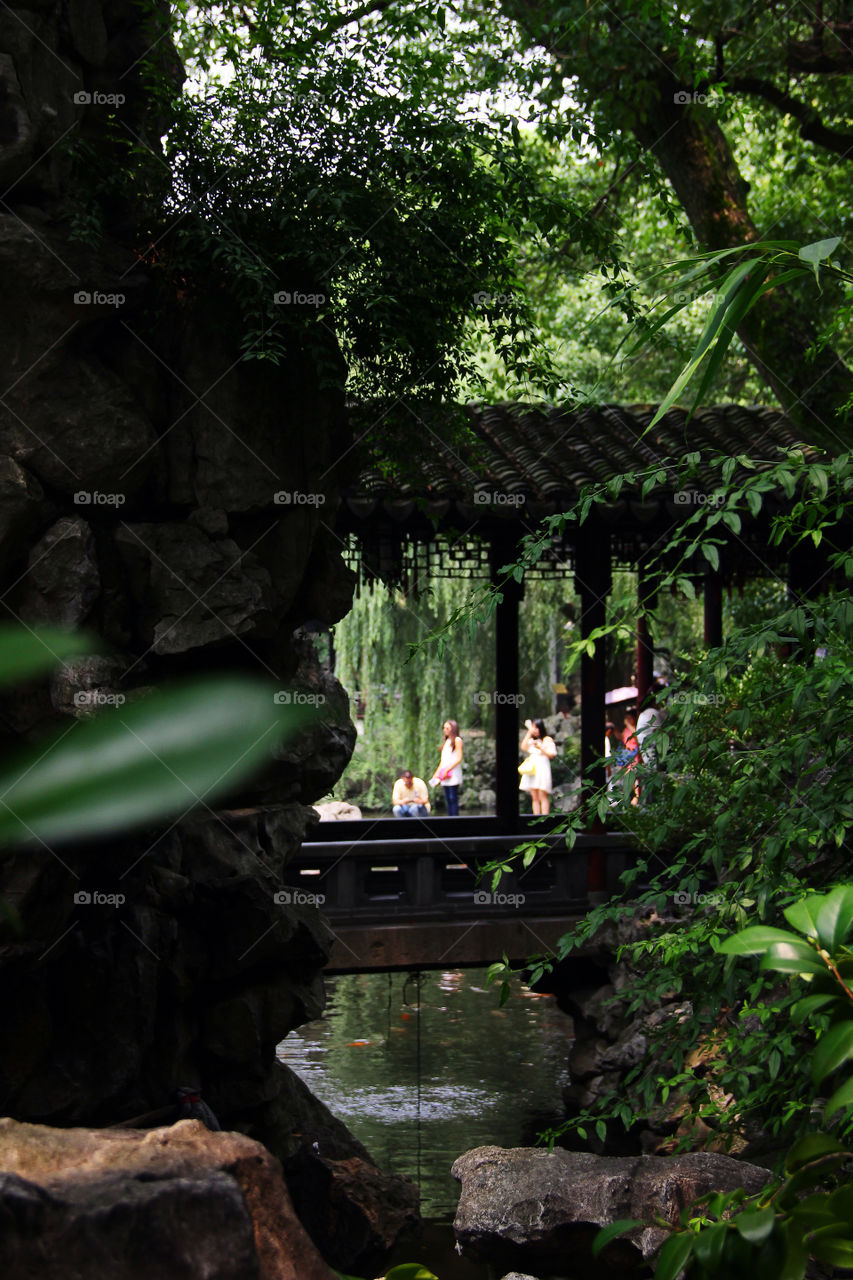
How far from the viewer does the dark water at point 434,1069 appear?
23.7 feet

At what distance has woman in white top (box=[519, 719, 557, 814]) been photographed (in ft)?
35.9

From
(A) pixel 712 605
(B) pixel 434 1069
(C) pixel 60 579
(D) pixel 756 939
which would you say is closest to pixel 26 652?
A: (D) pixel 756 939

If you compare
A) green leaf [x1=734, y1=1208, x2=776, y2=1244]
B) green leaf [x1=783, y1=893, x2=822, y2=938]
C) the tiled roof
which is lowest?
green leaf [x1=734, y1=1208, x2=776, y2=1244]

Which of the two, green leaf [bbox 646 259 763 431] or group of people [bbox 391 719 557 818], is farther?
group of people [bbox 391 719 557 818]

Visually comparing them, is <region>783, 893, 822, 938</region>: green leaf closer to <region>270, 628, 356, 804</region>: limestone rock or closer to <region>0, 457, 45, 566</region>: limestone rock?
<region>0, 457, 45, 566</region>: limestone rock

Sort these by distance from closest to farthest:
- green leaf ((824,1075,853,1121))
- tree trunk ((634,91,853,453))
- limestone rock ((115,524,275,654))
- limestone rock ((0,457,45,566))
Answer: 1. green leaf ((824,1075,853,1121))
2. limestone rock ((0,457,45,566))
3. limestone rock ((115,524,275,654))
4. tree trunk ((634,91,853,453))

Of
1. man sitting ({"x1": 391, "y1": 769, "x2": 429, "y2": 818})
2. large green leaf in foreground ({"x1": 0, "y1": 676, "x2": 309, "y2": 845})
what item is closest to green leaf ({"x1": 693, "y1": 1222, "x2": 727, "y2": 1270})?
large green leaf in foreground ({"x1": 0, "y1": 676, "x2": 309, "y2": 845})

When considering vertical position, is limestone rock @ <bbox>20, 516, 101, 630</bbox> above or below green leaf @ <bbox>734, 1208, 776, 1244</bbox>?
above

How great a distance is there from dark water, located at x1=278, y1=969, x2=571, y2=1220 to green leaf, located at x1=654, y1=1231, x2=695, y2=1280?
5671 millimetres

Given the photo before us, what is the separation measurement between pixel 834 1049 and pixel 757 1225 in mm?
146

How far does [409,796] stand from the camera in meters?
11.3

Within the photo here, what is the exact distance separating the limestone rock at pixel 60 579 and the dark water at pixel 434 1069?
12.3 feet

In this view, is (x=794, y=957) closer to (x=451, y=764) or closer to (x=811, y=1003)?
(x=811, y=1003)

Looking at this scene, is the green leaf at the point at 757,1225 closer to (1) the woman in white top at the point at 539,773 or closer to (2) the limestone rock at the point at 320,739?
(2) the limestone rock at the point at 320,739
